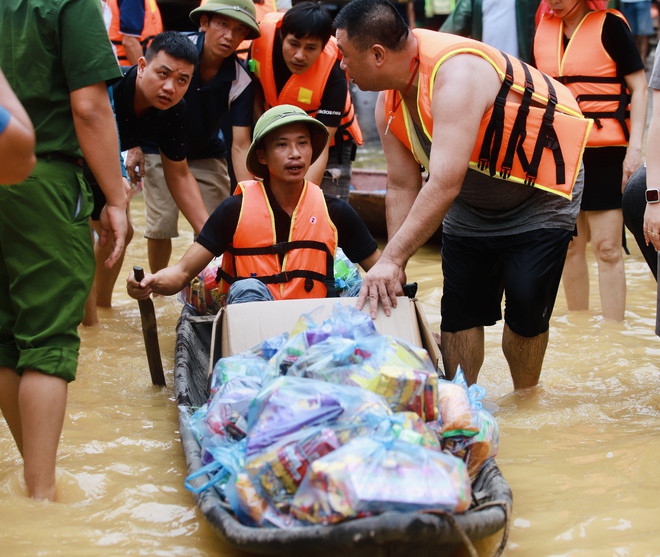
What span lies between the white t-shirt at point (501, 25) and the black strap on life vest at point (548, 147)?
8.73 feet

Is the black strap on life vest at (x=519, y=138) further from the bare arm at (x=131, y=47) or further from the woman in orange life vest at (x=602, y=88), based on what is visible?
the bare arm at (x=131, y=47)

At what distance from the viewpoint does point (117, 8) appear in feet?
22.2

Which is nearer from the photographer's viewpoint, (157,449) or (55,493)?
(55,493)

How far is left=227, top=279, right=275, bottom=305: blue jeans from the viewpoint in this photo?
13.0 feet

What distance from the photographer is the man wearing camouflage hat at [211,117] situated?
5418 mm

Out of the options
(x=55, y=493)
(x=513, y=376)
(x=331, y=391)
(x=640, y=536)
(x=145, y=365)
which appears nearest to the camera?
(x=331, y=391)

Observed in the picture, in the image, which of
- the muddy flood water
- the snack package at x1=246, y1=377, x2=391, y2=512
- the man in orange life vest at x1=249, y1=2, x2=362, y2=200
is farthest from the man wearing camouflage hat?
the snack package at x1=246, y1=377, x2=391, y2=512

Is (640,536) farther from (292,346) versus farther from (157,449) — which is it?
(157,449)

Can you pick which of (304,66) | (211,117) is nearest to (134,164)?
(211,117)

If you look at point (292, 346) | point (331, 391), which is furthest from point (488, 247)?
point (331, 391)

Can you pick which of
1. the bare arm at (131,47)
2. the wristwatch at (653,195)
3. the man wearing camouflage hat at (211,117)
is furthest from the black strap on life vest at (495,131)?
the bare arm at (131,47)

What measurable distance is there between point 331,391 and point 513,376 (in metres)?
1.93

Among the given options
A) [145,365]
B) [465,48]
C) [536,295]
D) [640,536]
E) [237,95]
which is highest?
[465,48]

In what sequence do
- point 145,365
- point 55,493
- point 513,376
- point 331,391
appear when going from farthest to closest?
point 145,365, point 513,376, point 55,493, point 331,391
